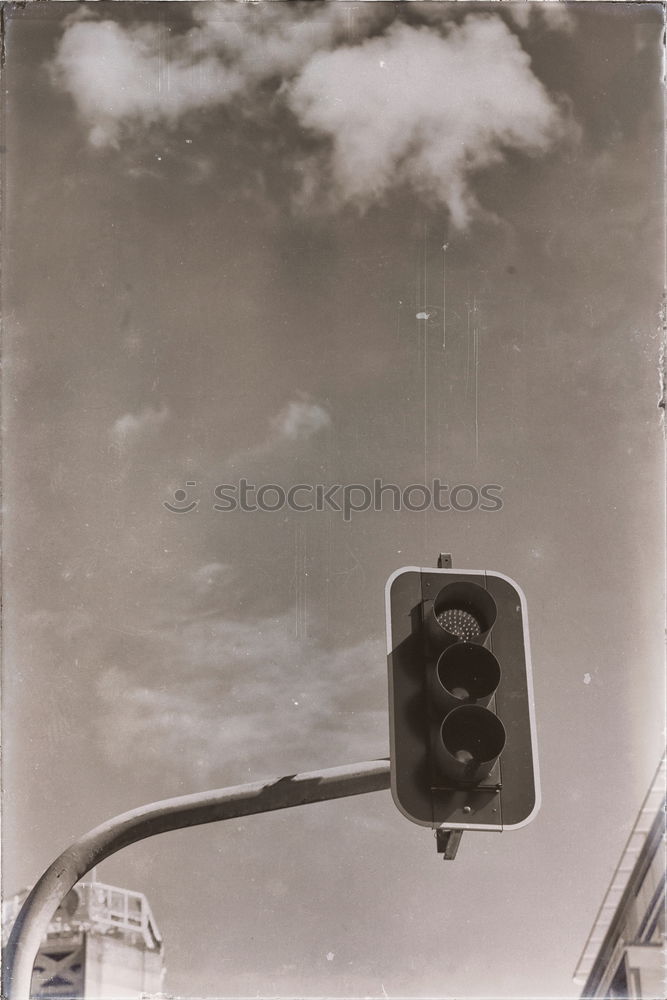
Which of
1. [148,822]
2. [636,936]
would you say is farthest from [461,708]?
[636,936]

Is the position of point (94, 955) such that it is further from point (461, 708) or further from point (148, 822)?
point (461, 708)

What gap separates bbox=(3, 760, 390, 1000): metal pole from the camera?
393cm

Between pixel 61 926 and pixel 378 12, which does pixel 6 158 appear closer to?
pixel 378 12

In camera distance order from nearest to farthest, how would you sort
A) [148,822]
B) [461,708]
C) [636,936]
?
1. [461,708]
2. [148,822]
3. [636,936]

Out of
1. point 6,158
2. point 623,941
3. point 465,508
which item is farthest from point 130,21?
point 623,941

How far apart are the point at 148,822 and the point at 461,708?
5.71 ft

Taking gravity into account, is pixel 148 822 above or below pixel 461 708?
below

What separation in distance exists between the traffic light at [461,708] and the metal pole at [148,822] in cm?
101

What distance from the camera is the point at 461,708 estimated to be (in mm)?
3344

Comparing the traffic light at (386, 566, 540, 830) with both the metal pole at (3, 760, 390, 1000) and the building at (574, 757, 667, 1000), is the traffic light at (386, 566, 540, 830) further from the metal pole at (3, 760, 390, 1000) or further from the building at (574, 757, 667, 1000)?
the building at (574, 757, 667, 1000)

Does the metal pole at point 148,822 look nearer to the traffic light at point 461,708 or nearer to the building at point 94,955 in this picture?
the traffic light at point 461,708

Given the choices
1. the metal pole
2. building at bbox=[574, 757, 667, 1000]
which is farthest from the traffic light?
building at bbox=[574, 757, 667, 1000]

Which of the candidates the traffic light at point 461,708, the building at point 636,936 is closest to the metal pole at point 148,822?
the traffic light at point 461,708

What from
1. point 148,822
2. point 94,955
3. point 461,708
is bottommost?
point 94,955
